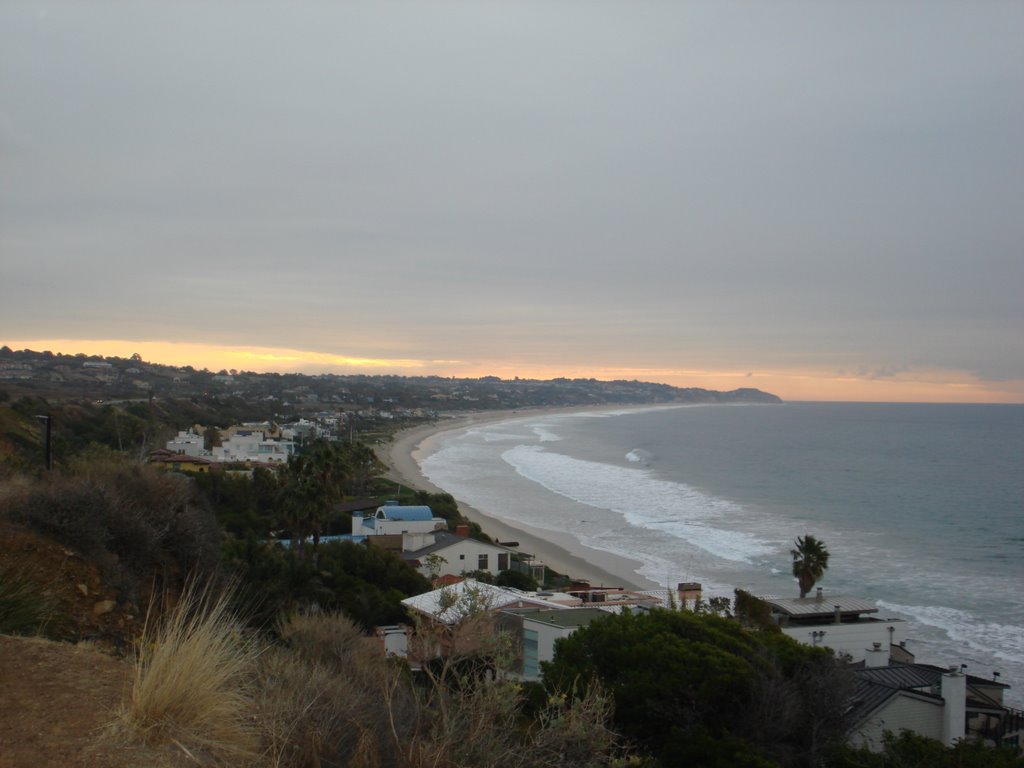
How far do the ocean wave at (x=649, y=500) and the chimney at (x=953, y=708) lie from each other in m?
22.8

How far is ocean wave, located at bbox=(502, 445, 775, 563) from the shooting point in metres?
40.7

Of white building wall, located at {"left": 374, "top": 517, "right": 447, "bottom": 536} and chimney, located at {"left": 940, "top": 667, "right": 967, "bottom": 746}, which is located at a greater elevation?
chimney, located at {"left": 940, "top": 667, "right": 967, "bottom": 746}

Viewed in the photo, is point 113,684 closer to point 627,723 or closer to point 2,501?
point 2,501

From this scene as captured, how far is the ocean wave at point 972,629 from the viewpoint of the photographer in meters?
24.5

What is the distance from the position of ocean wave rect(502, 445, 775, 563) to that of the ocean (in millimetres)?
177

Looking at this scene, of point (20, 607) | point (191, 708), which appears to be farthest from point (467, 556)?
point (191, 708)

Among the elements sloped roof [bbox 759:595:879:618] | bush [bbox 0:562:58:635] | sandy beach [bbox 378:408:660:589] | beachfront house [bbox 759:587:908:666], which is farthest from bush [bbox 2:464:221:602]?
sandy beach [bbox 378:408:660:589]

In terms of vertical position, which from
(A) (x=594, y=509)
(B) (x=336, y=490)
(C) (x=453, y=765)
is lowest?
(A) (x=594, y=509)

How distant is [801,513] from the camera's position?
168 feet

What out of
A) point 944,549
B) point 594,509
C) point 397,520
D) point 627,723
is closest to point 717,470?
point 594,509

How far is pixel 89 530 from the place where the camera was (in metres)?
10.2

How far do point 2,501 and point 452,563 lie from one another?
2015 cm

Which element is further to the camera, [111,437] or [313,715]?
[111,437]

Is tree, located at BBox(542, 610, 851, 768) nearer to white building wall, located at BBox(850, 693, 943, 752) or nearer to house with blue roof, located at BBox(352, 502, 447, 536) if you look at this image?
white building wall, located at BBox(850, 693, 943, 752)
